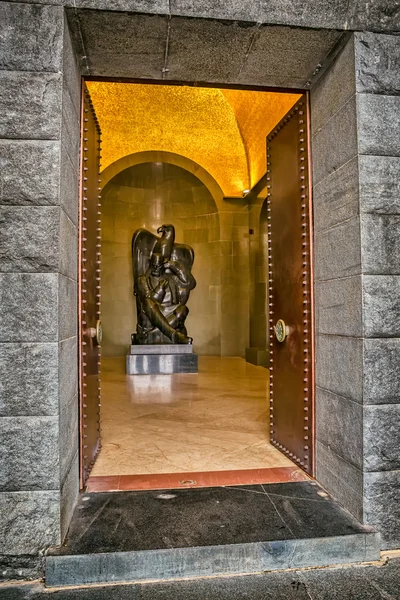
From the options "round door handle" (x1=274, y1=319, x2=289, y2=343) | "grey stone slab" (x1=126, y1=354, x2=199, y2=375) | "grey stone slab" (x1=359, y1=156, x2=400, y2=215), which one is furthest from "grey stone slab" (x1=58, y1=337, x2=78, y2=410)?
"grey stone slab" (x1=126, y1=354, x2=199, y2=375)

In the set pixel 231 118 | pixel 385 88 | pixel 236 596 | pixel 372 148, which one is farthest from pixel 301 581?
pixel 231 118

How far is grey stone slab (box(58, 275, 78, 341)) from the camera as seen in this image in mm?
2178

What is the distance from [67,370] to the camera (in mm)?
2357

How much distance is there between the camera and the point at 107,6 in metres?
2.20

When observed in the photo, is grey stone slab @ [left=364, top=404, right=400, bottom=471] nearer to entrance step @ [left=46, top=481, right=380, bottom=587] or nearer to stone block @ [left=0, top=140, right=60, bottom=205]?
entrance step @ [left=46, top=481, right=380, bottom=587]

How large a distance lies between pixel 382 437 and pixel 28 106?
8.21 feet

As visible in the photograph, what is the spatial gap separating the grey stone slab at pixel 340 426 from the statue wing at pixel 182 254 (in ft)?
22.5

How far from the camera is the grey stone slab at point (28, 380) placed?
2115 millimetres

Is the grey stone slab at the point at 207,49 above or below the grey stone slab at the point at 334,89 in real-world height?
above

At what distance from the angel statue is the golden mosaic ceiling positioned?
9.77 ft

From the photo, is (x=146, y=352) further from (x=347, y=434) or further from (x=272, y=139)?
(x=347, y=434)

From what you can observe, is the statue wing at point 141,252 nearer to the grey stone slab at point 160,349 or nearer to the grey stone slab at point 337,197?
the grey stone slab at point 160,349

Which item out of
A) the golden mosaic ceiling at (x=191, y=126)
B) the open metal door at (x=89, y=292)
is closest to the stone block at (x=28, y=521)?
the open metal door at (x=89, y=292)

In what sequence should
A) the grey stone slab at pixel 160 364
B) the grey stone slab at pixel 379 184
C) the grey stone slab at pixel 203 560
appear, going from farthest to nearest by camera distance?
1. the grey stone slab at pixel 160 364
2. the grey stone slab at pixel 379 184
3. the grey stone slab at pixel 203 560
